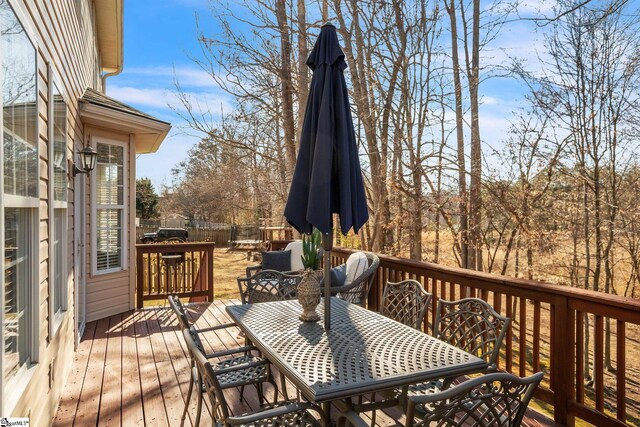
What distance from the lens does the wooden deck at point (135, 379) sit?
295 centimetres

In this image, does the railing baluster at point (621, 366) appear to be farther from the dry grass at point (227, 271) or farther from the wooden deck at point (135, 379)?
the dry grass at point (227, 271)

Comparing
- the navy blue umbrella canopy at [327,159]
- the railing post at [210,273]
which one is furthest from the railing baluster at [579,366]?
the railing post at [210,273]

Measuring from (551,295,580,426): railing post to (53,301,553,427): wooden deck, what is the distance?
130 millimetres

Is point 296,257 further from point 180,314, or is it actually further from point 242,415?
point 242,415

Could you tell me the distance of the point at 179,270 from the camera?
6820 millimetres

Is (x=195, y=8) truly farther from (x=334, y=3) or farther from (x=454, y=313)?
(x=454, y=313)

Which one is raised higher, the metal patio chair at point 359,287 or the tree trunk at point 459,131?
the tree trunk at point 459,131

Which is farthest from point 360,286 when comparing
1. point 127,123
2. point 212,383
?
point 127,123

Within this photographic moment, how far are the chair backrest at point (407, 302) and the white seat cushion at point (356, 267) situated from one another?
925 millimetres

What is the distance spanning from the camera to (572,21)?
22.1 ft

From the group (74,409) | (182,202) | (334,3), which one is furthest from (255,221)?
(74,409)

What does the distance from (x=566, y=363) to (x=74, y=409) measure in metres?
3.48

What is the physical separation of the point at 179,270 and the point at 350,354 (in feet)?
17.6

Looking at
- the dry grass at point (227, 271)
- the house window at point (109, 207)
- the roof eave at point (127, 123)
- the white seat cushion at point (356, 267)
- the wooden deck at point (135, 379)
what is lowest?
the dry grass at point (227, 271)
